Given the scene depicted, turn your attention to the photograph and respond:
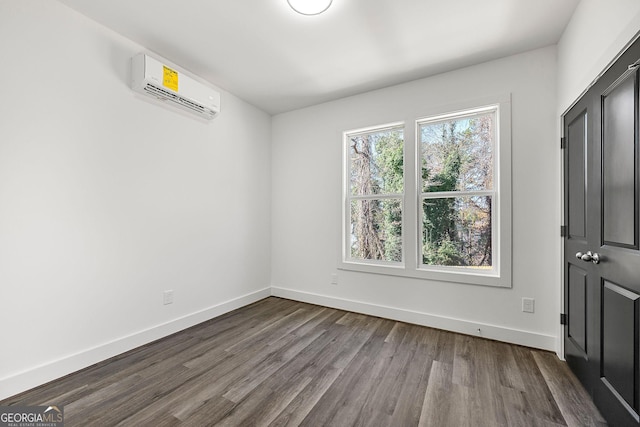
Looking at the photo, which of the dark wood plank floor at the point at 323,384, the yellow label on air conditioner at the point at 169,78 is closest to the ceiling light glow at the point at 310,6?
the yellow label on air conditioner at the point at 169,78

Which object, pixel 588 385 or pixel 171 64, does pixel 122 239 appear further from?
pixel 588 385

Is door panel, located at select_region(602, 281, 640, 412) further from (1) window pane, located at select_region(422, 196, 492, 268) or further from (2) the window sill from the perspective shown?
(1) window pane, located at select_region(422, 196, 492, 268)

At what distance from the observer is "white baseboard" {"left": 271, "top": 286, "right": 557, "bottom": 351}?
2389 millimetres

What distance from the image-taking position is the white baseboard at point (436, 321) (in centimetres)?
239

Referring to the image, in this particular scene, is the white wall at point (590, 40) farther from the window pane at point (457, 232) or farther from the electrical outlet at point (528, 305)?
the electrical outlet at point (528, 305)

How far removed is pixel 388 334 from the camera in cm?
269

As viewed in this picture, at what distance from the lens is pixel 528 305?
2.43 m

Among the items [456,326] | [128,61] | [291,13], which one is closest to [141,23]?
[128,61]

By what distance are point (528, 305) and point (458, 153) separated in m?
1.62

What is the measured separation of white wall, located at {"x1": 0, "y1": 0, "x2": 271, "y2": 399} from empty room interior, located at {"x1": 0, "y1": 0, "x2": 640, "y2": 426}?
0.05 ft

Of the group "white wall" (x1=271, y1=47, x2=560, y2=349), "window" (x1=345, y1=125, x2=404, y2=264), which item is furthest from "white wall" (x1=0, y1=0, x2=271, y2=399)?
"window" (x1=345, y1=125, x2=404, y2=264)

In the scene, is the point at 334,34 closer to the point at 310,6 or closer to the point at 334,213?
the point at 310,6

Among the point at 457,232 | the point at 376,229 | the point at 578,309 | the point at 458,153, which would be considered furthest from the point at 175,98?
the point at 578,309

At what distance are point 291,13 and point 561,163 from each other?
2.52 metres
